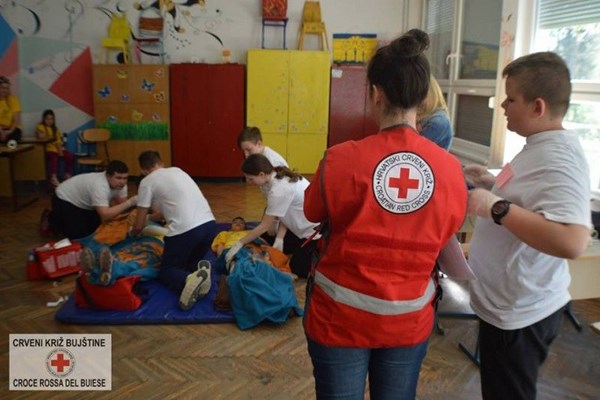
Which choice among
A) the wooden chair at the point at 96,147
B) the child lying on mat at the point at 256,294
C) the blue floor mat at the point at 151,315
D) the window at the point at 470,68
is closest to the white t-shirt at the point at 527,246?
the child lying on mat at the point at 256,294

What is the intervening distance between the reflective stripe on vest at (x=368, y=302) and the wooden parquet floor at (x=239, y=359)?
4.18ft

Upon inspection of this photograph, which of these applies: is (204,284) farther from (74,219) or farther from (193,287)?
(74,219)

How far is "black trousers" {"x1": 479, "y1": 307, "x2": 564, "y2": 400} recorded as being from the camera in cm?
131

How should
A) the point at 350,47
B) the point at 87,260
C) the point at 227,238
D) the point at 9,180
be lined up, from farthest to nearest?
the point at 350,47 → the point at 9,180 → the point at 227,238 → the point at 87,260

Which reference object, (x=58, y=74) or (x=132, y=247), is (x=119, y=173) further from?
(x=58, y=74)

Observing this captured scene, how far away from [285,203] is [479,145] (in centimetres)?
277

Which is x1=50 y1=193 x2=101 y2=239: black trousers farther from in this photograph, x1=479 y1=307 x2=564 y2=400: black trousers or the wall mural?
x1=479 y1=307 x2=564 y2=400: black trousers

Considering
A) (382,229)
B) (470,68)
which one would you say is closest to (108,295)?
(382,229)

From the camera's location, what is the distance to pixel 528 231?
1067 mm

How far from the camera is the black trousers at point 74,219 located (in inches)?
160

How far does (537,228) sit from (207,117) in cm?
631

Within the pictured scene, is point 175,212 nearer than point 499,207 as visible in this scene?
No

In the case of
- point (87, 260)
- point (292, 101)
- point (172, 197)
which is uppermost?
point (292, 101)

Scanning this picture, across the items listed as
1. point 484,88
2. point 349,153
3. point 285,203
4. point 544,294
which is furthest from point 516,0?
point 349,153
